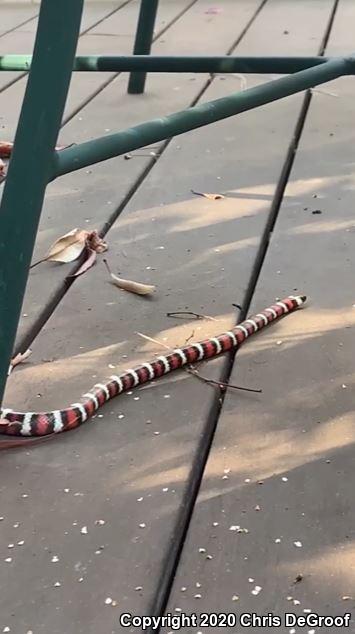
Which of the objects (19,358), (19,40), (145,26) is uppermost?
(145,26)

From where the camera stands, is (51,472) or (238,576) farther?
(51,472)

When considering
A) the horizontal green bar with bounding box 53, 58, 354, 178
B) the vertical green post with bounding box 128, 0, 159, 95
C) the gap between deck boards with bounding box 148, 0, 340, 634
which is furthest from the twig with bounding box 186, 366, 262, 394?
the vertical green post with bounding box 128, 0, 159, 95

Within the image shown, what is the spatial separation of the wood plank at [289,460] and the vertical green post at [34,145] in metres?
0.41

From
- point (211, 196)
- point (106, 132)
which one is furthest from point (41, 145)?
point (106, 132)

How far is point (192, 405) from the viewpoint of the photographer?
5.25 ft

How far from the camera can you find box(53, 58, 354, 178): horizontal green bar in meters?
1.54

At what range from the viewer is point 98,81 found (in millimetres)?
3568

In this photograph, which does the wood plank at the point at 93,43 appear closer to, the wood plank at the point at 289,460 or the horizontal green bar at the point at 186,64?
the horizontal green bar at the point at 186,64

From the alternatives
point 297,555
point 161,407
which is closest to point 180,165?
point 161,407

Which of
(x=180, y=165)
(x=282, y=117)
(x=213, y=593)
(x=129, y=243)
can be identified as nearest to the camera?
(x=213, y=593)

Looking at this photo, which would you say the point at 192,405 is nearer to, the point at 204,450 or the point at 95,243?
the point at 204,450

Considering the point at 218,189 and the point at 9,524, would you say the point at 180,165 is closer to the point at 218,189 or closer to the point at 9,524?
the point at 218,189

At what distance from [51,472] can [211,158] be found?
1559 mm

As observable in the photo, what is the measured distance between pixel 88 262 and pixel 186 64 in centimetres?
49
